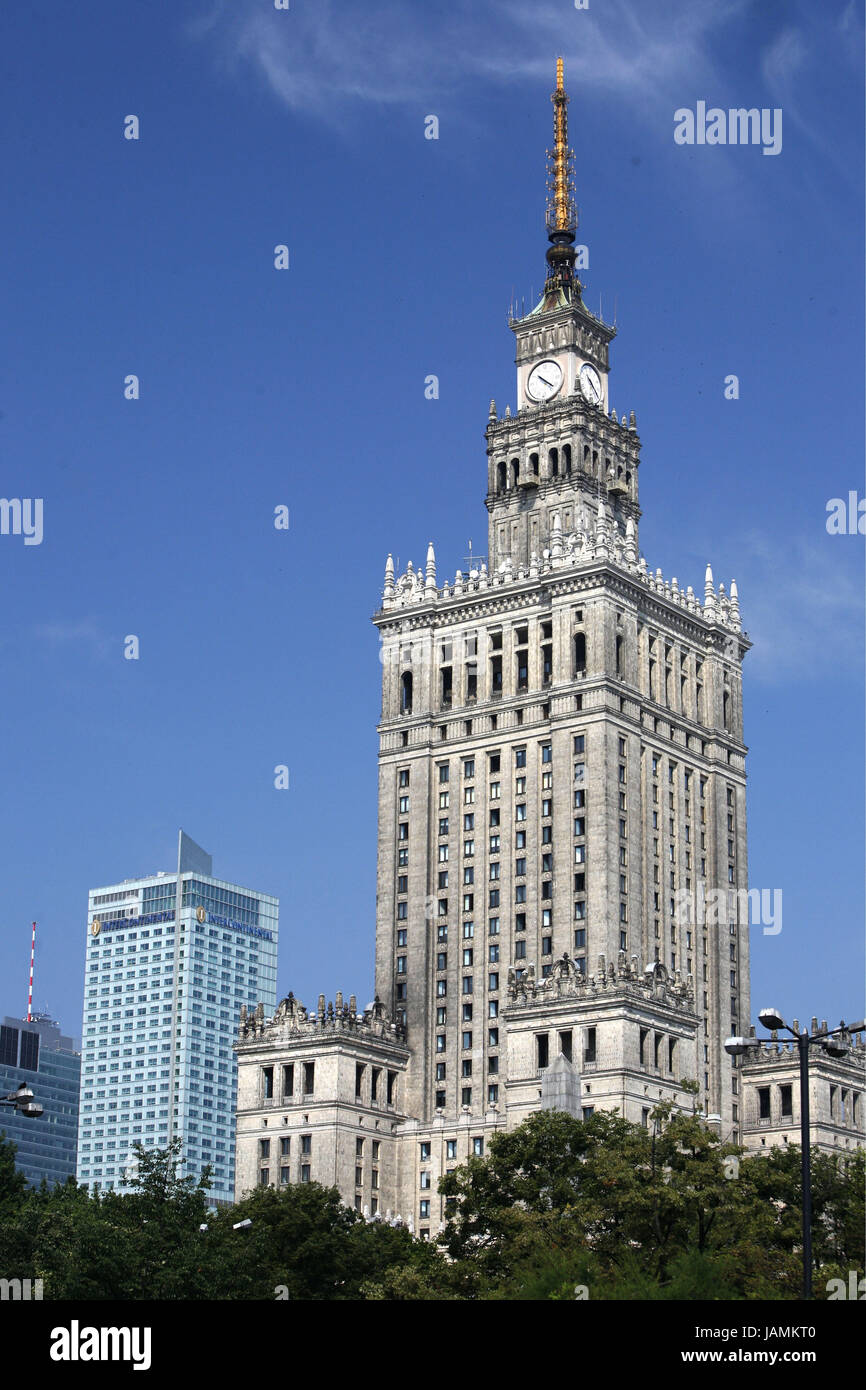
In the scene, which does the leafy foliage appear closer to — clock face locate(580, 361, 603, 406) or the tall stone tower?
the tall stone tower

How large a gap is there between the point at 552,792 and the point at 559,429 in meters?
37.4

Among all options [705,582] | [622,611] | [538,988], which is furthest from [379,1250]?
[705,582]

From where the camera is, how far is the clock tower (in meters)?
172

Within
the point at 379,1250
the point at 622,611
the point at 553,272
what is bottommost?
the point at 379,1250

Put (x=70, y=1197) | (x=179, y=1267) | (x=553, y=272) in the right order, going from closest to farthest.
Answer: (x=179, y=1267) → (x=70, y=1197) → (x=553, y=272)

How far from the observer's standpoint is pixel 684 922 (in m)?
157

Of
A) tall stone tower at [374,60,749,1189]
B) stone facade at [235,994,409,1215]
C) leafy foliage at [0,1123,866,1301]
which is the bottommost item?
leafy foliage at [0,1123,866,1301]

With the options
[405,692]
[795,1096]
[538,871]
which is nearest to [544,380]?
[405,692]

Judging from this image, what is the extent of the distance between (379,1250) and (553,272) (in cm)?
9899

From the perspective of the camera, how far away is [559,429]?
173875mm

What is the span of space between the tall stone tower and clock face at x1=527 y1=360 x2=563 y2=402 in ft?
10.9

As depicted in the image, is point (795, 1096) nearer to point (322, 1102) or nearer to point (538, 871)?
point (538, 871)

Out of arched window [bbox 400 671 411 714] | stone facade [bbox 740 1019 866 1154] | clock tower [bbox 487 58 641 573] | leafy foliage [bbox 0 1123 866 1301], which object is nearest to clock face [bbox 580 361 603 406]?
clock tower [bbox 487 58 641 573]
